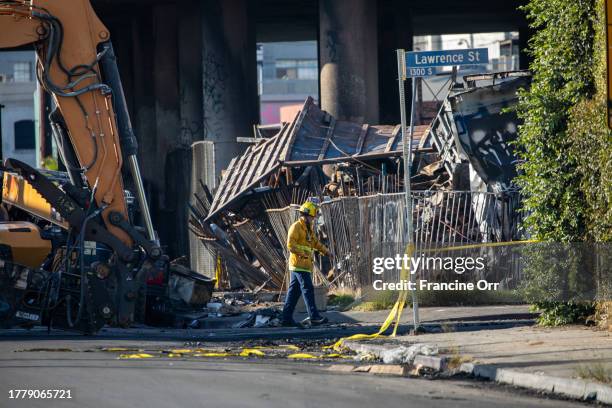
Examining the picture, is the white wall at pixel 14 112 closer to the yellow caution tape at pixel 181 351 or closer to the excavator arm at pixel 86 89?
the excavator arm at pixel 86 89

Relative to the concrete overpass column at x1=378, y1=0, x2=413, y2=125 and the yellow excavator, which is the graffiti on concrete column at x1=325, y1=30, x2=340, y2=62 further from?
the yellow excavator

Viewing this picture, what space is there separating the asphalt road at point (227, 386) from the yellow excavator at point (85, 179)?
287cm

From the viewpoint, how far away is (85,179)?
1628cm

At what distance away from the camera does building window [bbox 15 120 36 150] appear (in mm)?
73000

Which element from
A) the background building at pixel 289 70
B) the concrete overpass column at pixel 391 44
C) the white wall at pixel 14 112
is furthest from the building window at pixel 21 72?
the concrete overpass column at pixel 391 44

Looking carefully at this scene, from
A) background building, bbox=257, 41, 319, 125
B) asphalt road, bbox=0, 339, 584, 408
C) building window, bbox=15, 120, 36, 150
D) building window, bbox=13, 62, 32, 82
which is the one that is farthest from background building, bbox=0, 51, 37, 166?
asphalt road, bbox=0, 339, 584, 408

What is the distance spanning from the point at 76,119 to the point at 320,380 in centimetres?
711

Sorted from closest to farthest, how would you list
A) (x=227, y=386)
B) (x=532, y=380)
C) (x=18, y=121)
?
(x=227, y=386)
(x=532, y=380)
(x=18, y=121)

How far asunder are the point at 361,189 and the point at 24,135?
54.4 metres

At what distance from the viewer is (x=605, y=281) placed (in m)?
13.6

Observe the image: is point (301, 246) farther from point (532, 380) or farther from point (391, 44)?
point (391, 44)

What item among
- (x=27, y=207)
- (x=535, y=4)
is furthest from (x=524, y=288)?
(x=27, y=207)

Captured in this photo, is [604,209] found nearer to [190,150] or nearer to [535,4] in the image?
[535,4]

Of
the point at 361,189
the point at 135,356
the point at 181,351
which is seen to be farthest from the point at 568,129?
the point at 361,189
